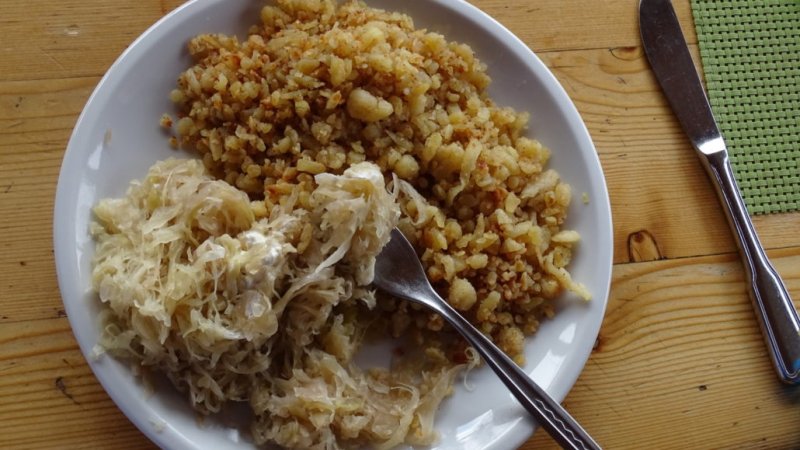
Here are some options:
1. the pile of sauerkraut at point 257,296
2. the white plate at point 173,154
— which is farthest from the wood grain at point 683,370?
the pile of sauerkraut at point 257,296

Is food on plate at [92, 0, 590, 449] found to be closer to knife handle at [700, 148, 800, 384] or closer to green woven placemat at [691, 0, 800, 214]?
knife handle at [700, 148, 800, 384]

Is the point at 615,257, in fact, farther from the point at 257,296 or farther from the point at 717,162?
the point at 257,296

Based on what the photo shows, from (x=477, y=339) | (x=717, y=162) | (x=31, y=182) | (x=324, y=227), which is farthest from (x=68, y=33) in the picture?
(x=717, y=162)

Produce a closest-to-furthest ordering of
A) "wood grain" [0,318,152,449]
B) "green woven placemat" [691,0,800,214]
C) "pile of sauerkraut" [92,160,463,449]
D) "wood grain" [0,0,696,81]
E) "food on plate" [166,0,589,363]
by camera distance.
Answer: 1. "pile of sauerkraut" [92,160,463,449]
2. "food on plate" [166,0,589,363]
3. "wood grain" [0,318,152,449]
4. "wood grain" [0,0,696,81]
5. "green woven placemat" [691,0,800,214]

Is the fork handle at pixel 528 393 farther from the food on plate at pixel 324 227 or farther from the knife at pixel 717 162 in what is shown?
the knife at pixel 717 162

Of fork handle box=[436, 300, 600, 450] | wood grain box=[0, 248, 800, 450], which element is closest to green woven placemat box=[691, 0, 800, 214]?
wood grain box=[0, 248, 800, 450]
